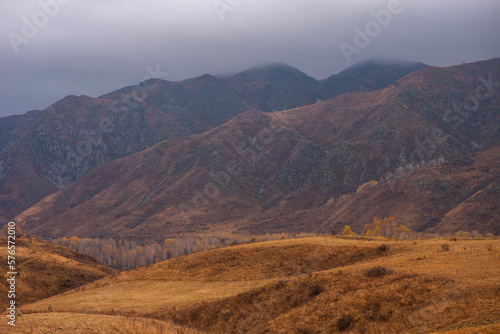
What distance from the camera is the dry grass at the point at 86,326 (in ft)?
74.5

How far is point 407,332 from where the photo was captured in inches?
753

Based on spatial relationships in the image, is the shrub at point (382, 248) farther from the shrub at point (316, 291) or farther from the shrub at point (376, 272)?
the shrub at point (316, 291)

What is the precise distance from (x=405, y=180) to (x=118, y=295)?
6065 inches

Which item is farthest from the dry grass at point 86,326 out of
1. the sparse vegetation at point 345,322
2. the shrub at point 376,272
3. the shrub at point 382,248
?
the shrub at point 382,248

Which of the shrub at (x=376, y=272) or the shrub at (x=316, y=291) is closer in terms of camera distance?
the shrub at (x=376, y=272)

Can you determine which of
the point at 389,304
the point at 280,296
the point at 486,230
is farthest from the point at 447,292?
the point at 486,230

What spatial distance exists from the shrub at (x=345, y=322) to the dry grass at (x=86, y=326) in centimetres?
1078

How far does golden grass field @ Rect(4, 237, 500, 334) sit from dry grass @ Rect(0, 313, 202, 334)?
0.24 metres

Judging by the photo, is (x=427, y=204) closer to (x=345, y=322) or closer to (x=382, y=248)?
(x=382, y=248)

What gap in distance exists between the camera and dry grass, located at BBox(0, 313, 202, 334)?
2272cm

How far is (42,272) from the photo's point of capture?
2409 inches

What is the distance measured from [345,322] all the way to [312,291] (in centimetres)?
592

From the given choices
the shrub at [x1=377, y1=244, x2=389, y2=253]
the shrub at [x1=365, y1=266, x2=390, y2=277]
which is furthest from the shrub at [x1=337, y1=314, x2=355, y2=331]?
the shrub at [x1=377, y1=244, x2=389, y2=253]

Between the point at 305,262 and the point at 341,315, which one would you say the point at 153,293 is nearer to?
the point at 305,262
